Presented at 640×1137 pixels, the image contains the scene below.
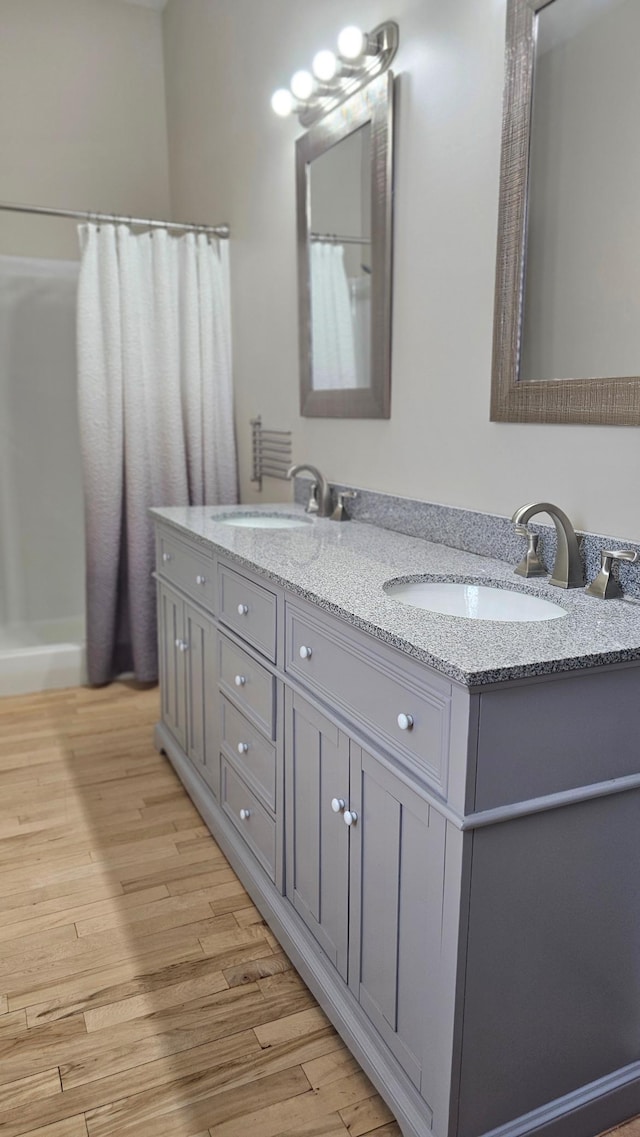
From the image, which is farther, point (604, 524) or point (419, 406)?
point (419, 406)

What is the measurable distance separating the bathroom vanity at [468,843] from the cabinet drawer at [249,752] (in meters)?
0.11

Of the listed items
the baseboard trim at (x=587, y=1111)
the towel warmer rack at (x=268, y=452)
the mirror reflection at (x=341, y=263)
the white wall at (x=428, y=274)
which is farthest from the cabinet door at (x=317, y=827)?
the towel warmer rack at (x=268, y=452)

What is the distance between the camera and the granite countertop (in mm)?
1036

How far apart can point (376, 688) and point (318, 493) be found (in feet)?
4.14

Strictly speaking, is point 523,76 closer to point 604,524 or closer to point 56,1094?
point 604,524

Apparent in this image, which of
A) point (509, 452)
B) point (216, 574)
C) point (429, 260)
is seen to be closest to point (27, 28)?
point (429, 260)

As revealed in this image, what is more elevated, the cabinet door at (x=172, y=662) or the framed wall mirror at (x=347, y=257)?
the framed wall mirror at (x=347, y=257)

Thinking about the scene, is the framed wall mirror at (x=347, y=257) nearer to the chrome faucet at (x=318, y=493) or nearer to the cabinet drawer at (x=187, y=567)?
the chrome faucet at (x=318, y=493)

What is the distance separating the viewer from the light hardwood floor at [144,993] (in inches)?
51.4

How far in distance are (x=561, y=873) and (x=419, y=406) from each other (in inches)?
46.9

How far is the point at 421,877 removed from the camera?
1141mm

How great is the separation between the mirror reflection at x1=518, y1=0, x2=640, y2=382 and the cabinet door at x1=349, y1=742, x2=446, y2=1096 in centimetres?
81

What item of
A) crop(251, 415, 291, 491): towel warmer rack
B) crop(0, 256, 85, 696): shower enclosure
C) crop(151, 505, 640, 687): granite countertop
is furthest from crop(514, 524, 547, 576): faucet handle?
crop(0, 256, 85, 696): shower enclosure

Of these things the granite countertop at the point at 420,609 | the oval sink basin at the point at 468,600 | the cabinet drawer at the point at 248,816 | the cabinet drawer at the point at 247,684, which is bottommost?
the cabinet drawer at the point at 248,816
